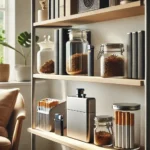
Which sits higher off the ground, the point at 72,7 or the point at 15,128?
the point at 72,7

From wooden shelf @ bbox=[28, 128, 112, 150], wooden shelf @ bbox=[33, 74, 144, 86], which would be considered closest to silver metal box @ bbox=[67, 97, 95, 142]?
wooden shelf @ bbox=[28, 128, 112, 150]

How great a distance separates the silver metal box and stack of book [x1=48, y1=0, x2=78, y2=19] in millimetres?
628

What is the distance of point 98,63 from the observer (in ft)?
9.30

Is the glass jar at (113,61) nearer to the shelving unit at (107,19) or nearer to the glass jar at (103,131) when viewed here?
the shelving unit at (107,19)

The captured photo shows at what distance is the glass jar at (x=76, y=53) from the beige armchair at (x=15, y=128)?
0.54m

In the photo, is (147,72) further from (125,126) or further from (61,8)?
(61,8)

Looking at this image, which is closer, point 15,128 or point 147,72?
point 147,72

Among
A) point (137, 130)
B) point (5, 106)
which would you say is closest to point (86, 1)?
point (137, 130)

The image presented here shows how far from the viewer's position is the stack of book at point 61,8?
2656 mm

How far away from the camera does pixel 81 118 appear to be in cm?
262

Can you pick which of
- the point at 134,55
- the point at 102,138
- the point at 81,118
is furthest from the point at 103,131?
the point at 134,55

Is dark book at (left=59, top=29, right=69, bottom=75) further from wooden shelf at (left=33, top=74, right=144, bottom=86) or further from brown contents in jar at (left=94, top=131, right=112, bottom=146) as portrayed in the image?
brown contents in jar at (left=94, top=131, right=112, bottom=146)

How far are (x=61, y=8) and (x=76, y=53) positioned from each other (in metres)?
0.36

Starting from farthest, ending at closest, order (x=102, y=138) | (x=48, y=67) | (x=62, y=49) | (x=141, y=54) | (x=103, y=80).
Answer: (x=48, y=67) < (x=62, y=49) < (x=102, y=138) < (x=103, y=80) < (x=141, y=54)
